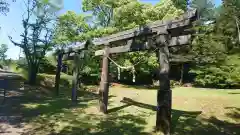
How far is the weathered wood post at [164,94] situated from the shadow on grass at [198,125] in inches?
18.8

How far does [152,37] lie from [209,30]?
1035 cm

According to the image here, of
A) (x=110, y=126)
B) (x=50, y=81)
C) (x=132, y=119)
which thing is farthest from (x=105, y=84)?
(x=50, y=81)

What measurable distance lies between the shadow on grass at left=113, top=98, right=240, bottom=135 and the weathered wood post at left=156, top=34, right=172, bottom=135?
0.48 metres

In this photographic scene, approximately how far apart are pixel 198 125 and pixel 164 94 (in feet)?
6.46

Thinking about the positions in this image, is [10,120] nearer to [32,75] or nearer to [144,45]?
[144,45]

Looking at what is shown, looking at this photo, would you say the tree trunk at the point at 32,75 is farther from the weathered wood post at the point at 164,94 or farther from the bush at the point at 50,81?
the weathered wood post at the point at 164,94

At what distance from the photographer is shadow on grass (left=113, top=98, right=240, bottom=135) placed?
21.6 ft

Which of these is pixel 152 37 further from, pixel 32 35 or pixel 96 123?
pixel 32 35

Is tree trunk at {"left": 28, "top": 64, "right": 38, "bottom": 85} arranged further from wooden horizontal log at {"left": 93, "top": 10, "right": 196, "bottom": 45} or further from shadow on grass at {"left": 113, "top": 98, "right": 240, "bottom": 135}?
shadow on grass at {"left": 113, "top": 98, "right": 240, "bottom": 135}

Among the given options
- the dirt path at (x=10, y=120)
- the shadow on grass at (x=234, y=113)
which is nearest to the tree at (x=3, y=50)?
the dirt path at (x=10, y=120)

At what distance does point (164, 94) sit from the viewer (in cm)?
609

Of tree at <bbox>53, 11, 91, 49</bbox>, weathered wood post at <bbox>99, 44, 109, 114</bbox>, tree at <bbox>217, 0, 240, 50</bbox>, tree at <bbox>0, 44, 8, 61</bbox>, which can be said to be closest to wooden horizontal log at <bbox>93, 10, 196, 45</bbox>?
weathered wood post at <bbox>99, 44, 109, 114</bbox>

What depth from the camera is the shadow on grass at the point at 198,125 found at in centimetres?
657

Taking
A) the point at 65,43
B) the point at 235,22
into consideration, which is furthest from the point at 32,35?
the point at 235,22
